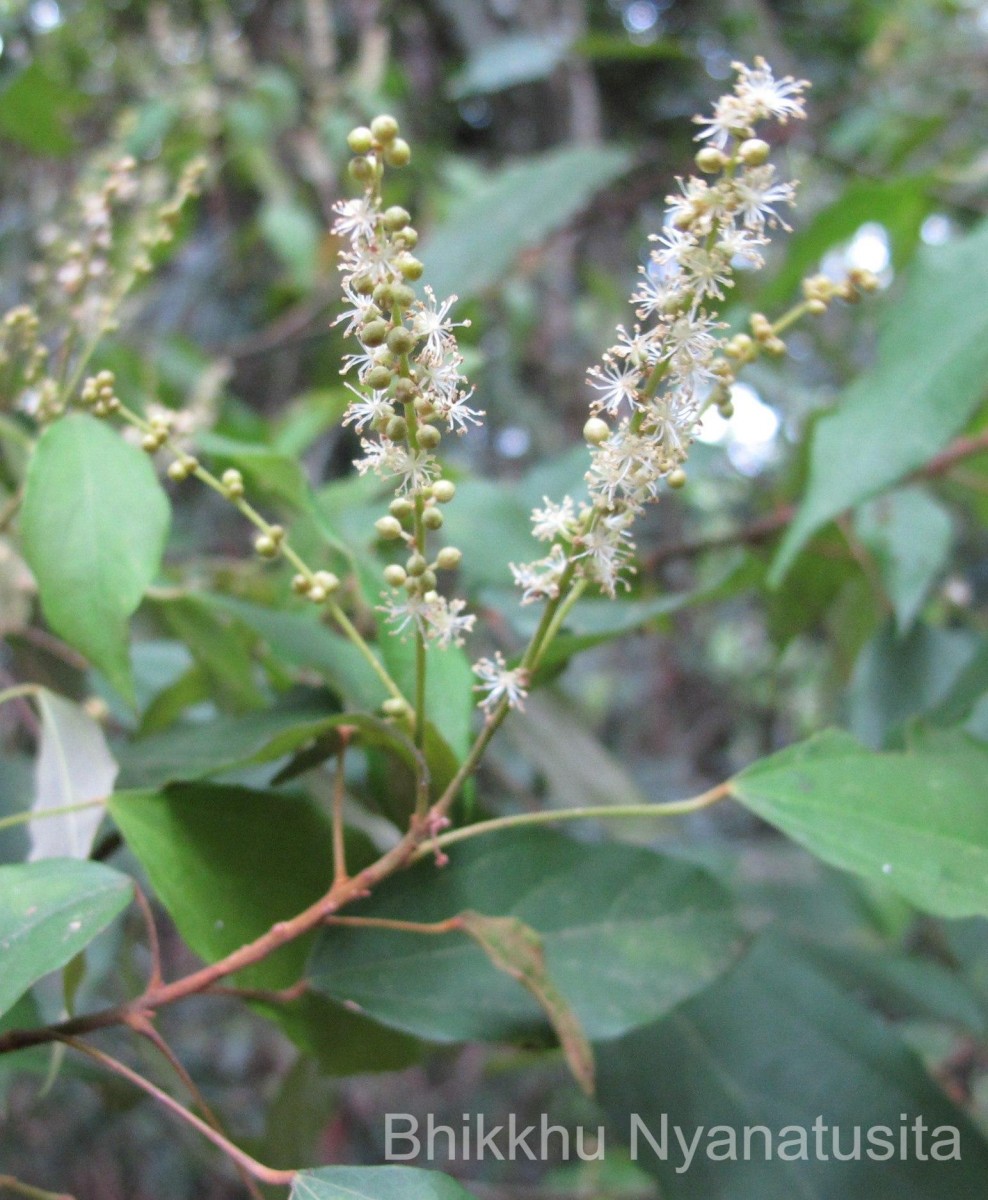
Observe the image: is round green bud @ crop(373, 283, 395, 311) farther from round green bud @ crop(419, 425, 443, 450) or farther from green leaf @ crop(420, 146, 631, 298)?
green leaf @ crop(420, 146, 631, 298)

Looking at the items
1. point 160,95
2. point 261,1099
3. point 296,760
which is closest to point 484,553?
point 296,760

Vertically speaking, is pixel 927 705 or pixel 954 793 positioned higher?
pixel 954 793

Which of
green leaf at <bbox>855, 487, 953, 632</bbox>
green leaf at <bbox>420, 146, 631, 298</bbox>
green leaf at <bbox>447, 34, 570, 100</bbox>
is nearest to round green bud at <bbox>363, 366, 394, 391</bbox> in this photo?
green leaf at <bbox>855, 487, 953, 632</bbox>

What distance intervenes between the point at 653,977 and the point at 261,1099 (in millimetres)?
1330

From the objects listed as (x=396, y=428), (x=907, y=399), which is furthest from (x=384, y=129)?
(x=907, y=399)

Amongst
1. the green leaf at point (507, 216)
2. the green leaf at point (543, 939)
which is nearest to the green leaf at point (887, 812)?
the green leaf at point (543, 939)

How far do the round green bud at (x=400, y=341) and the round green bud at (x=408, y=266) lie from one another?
2 centimetres

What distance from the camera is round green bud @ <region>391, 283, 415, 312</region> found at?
14.2 inches

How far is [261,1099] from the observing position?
1.66 meters

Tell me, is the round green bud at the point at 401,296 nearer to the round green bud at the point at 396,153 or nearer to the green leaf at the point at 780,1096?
the round green bud at the point at 396,153

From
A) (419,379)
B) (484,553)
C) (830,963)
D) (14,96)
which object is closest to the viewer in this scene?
(419,379)

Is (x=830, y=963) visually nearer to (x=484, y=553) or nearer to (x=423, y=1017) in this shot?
(x=484, y=553)

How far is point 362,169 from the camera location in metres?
0.38

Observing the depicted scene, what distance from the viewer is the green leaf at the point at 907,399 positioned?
0.75 metres
